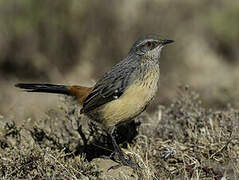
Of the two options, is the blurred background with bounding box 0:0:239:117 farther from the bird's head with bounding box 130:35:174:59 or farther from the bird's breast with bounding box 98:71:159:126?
the bird's breast with bounding box 98:71:159:126

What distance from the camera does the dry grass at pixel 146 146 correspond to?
16.9 feet

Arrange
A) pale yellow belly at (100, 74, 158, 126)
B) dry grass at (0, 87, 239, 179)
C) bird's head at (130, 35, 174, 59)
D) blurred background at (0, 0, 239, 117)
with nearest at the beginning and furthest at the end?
dry grass at (0, 87, 239, 179)
pale yellow belly at (100, 74, 158, 126)
bird's head at (130, 35, 174, 59)
blurred background at (0, 0, 239, 117)

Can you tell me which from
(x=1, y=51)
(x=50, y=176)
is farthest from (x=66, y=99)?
(x=1, y=51)

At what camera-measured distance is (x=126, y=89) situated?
591 centimetres

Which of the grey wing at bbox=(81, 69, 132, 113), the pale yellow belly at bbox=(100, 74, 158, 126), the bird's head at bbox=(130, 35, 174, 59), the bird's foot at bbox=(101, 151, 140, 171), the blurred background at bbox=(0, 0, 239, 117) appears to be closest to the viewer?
the bird's foot at bbox=(101, 151, 140, 171)

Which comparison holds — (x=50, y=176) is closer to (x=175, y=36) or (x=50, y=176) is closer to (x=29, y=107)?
(x=29, y=107)

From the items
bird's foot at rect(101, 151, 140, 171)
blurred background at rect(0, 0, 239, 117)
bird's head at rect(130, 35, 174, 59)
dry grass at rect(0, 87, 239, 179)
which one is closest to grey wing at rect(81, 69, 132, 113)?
bird's head at rect(130, 35, 174, 59)

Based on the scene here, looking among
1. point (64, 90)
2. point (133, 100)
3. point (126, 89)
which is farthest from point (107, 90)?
point (64, 90)

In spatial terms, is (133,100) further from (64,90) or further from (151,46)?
(64,90)

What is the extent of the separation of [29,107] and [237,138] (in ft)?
12.8

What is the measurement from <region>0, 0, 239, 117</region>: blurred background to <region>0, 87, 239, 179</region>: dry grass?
398 centimetres

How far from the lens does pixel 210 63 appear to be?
11.8m

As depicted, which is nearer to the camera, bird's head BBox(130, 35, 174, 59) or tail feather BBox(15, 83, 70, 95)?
bird's head BBox(130, 35, 174, 59)

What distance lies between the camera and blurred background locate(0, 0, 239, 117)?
11.2 m
